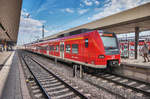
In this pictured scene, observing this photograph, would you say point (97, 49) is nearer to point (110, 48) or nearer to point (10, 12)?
point (110, 48)

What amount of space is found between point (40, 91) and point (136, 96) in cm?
415

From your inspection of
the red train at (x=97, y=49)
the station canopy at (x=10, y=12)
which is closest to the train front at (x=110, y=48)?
the red train at (x=97, y=49)

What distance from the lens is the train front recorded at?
268 inches

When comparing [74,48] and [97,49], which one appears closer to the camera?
[97,49]

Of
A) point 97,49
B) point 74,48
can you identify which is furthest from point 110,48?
point 74,48

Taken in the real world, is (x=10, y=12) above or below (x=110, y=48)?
A: above

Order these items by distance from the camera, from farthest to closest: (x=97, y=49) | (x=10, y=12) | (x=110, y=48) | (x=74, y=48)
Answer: (x=10, y=12)
(x=74, y=48)
(x=110, y=48)
(x=97, y=49)

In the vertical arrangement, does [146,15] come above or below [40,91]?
above

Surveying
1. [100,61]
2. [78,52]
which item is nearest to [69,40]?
[78,52]

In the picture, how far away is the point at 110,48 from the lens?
23.0 feet

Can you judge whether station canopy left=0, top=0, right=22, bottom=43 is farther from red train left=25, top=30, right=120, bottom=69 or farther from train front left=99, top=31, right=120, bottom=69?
train front left=99, top=31, right=120, bottom=69

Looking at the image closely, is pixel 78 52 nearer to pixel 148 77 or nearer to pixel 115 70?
pixel 115 70

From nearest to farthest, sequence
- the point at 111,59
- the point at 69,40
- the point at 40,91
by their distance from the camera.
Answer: the point at 40,91, the point at 111,59, the point at 69,40

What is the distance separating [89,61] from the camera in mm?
→ 7047
